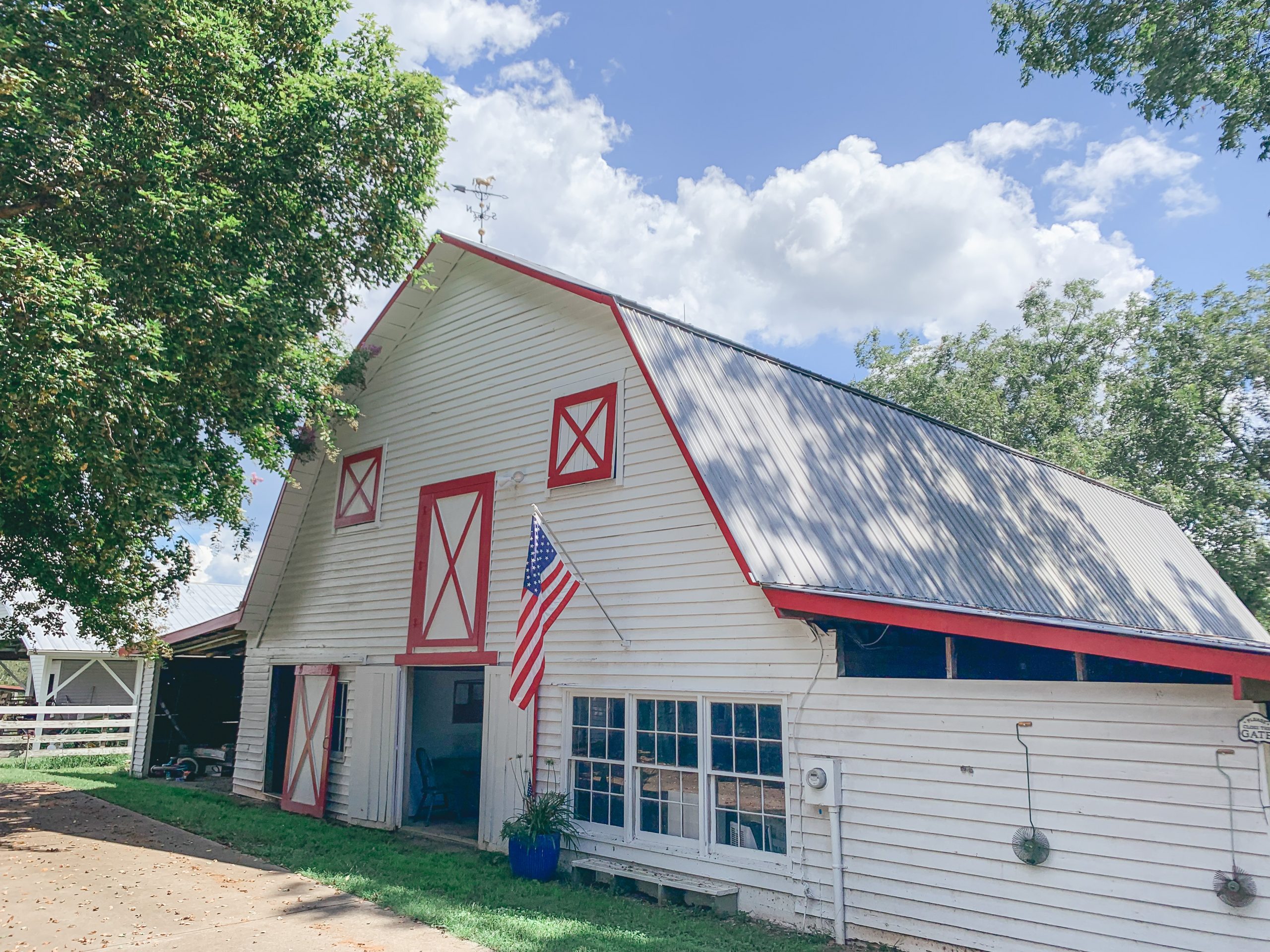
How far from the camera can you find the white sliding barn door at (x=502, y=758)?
34.5ft

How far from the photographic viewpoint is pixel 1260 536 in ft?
81.0

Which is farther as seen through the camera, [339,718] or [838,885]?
[339,718]

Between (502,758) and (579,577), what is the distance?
8.47 feet

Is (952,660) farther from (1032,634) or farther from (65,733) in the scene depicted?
(65,733)

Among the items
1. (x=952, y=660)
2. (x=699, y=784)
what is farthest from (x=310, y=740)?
(x=952, y=660)

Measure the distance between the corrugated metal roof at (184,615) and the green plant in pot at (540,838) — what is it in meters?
13.3

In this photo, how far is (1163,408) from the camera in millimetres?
25844

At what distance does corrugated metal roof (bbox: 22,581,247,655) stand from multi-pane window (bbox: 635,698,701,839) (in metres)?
14.4

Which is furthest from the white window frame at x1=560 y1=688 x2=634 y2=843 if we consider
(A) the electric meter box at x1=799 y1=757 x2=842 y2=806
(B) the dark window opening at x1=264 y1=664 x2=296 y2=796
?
(B) the dark window opening at x1=264 y1=664 x2=296 y2=796

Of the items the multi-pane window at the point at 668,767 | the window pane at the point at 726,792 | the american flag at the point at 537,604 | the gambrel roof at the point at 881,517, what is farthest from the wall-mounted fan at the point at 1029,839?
the american flag at the point at 537,604

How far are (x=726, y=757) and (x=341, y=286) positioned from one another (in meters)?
8.60

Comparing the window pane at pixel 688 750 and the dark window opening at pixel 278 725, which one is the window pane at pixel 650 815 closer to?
the window pane at pixel 688 750

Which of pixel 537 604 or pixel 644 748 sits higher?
pixel 537 604

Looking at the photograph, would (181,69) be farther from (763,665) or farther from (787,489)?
(763,665)
